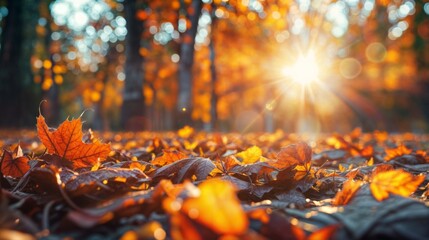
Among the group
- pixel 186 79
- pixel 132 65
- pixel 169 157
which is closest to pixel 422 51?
pixel 186 79

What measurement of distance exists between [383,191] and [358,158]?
169 centimetres

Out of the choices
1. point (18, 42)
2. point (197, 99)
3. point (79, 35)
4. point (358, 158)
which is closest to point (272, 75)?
point (197, 99)

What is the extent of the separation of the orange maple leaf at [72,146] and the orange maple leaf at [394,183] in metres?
0.95

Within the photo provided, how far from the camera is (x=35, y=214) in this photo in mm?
1058

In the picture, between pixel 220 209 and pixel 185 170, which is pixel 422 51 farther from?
pixel 220 209

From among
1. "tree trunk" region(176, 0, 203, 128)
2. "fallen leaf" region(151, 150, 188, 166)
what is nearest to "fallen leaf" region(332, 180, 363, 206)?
"fallen leaf" region(151, 150, 188, 166)

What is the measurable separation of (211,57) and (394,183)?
1374 cm

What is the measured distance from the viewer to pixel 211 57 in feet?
48.0

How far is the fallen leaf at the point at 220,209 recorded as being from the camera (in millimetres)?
655

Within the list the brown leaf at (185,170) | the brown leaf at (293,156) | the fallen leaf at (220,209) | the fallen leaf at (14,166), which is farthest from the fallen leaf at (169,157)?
A: the fallen leaf at (220,209)

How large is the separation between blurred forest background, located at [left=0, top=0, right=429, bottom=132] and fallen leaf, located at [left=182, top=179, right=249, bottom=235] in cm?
327

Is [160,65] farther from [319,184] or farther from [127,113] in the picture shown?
[319,184]

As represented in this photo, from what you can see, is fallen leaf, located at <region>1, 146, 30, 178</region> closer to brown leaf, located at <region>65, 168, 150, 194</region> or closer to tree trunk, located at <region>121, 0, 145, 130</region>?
brown leaf, located at <region>65, 168, 150, 194</region>

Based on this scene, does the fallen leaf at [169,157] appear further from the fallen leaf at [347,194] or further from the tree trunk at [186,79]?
the tree trunk at [186,79]
